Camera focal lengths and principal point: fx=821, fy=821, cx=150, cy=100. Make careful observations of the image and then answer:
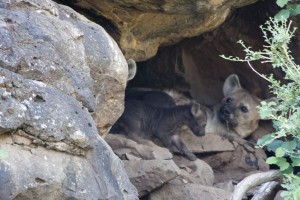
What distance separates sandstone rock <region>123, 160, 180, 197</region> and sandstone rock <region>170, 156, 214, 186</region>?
0.37 metres

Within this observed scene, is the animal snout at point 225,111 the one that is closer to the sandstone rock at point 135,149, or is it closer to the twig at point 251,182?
the sandstone rock at point 135,149

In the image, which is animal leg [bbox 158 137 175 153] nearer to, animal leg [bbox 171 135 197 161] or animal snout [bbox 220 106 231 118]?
animal leg [bbox 171 135 197 161]

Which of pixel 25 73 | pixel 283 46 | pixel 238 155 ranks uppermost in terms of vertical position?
pixel 283 46

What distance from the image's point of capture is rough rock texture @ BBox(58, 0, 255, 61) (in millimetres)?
6328

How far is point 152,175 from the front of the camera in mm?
6387

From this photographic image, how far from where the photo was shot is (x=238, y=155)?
8109 mm

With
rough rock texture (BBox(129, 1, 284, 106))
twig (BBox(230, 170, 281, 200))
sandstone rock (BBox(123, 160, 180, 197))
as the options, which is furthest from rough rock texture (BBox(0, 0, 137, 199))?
rough rock texture (BBox(129, 1, 284, 106))

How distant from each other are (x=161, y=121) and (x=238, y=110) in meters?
0.96

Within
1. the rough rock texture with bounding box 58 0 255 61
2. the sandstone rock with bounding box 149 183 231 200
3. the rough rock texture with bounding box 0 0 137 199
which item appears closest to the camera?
the rough rock texture with bounding box 0 0 137 199

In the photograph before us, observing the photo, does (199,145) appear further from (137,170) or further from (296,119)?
(296,119)

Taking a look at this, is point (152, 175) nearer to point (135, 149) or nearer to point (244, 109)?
point (135, 149)

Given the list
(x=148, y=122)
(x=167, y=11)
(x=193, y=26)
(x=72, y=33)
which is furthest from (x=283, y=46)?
(x=148, y=122)

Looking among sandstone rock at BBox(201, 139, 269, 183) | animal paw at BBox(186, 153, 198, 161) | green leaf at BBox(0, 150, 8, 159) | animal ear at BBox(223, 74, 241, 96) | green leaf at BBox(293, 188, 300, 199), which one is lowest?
sandstone rock at BBox(201, 139, 269, 183)

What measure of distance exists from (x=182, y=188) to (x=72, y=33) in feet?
7.05
